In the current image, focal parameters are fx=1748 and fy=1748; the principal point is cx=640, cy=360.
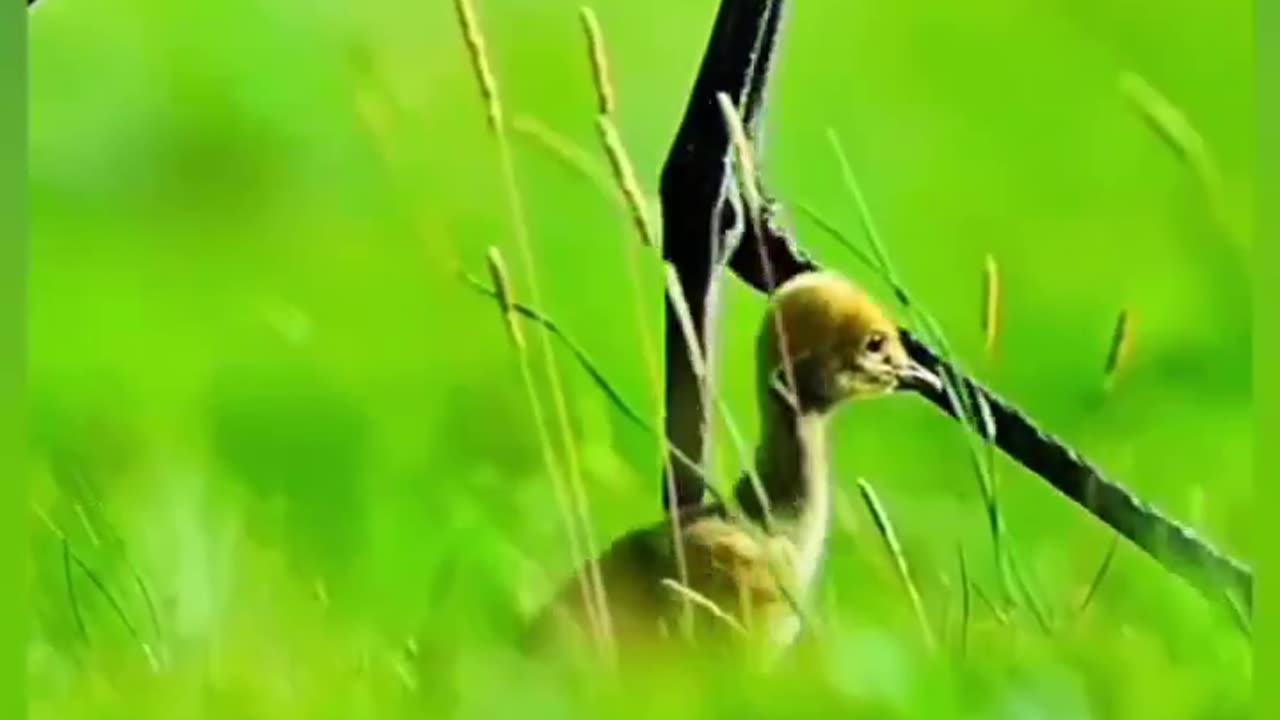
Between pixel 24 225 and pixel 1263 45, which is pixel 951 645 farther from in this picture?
pixel 24 225

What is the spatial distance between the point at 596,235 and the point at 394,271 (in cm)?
15

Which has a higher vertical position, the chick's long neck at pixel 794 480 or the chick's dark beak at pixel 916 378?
the chick's dark beak at pixel 916 378

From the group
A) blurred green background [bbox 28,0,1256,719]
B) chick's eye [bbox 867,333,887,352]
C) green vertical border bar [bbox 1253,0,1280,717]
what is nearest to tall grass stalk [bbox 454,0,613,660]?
blurred green background [bbox 28,0,1256,719]

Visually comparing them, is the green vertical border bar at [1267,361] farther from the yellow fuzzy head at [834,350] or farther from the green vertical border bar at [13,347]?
the green vertical border bar at [13,347]

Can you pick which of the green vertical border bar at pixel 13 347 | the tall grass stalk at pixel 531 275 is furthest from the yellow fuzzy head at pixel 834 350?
the green vertical border bar at pixel 13 347

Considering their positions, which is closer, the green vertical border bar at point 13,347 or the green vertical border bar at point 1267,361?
the green vertical border bar at point 1267,361

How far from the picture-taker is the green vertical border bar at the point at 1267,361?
1.18 meters

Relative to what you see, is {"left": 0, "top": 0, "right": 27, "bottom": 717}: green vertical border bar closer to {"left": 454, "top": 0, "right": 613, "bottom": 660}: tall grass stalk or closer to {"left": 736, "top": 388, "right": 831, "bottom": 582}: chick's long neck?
{"left": 454, "top": 0, "right": 613, "bottom": 660}: tall grass stalk

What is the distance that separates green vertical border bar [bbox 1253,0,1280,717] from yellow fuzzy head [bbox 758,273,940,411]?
223 mm

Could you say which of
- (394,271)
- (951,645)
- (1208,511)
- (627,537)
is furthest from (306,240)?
(1208,511)

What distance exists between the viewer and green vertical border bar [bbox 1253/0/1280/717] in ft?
3.88

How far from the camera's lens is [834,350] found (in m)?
1.21

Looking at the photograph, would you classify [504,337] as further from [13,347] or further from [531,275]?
[13,347]

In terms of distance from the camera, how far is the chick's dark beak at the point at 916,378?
1.20 metres
